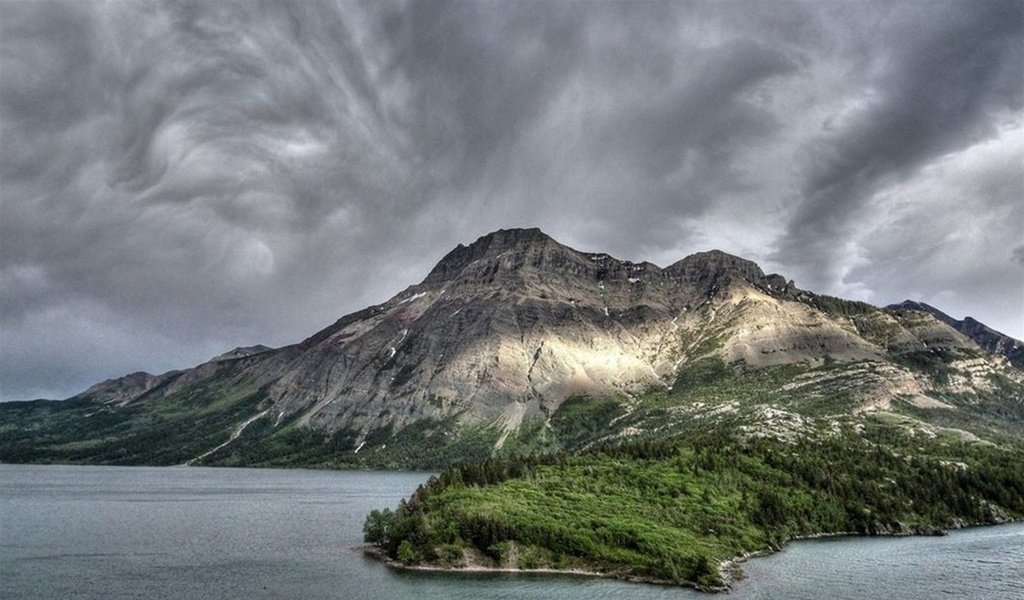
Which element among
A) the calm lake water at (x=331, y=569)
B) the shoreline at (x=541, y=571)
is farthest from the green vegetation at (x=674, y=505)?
the calm lake water at (x=331, y=569)

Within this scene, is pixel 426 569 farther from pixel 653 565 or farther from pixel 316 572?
pixel 653 565

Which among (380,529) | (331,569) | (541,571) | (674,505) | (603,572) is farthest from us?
(674,505)

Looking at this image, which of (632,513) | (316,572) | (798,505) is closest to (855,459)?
(798,505)

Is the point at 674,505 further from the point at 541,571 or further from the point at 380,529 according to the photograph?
the point at 380,529

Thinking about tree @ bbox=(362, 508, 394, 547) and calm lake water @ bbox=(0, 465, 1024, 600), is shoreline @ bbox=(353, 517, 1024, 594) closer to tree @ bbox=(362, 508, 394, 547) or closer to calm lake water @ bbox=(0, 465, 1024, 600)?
tree @ bbox=(362, 508, 394, 547)

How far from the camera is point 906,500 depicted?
168625 millimetres

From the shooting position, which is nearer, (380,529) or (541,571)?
(541,571)

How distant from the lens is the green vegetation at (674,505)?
372ft

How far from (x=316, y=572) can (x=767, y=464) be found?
11807 cm

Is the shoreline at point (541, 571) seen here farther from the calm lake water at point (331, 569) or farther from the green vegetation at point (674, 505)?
the calm lake water at point (331, 569)

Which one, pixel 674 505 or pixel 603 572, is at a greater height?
pixel 674 505

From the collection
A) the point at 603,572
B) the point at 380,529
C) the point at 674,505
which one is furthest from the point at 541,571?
the point at 674,505

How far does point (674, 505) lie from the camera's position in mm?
137625

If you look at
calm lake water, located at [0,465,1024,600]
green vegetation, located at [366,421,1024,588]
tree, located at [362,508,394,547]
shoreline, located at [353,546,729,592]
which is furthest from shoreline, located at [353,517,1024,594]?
calm lake water, located at [0,465,1024,600]
